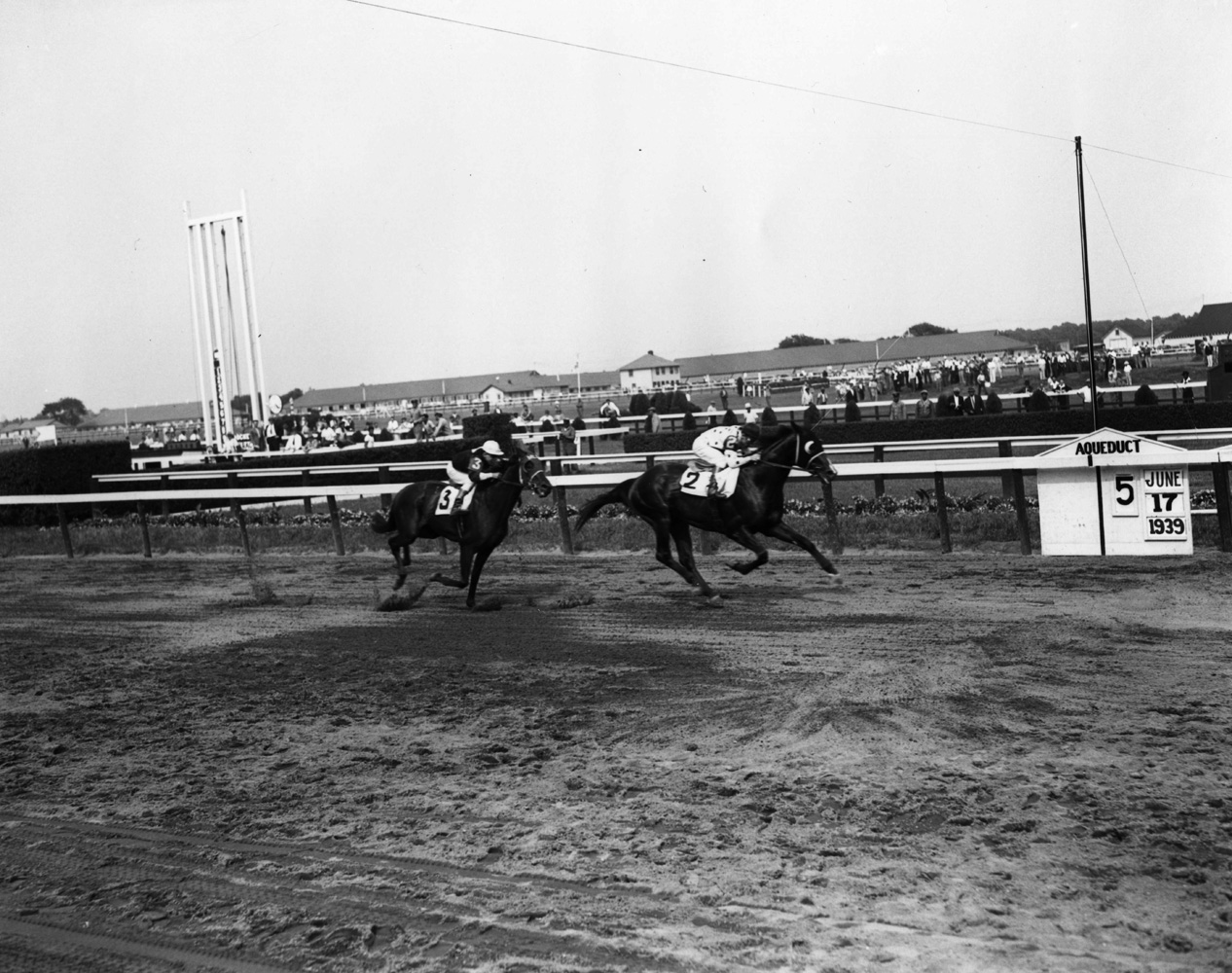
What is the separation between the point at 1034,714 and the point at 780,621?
3.07m

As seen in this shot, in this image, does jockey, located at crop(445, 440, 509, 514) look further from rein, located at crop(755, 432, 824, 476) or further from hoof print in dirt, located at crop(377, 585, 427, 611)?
rein, located at crop(755, 432, 824, 476)

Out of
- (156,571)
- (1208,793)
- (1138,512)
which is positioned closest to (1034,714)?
(1208,793)

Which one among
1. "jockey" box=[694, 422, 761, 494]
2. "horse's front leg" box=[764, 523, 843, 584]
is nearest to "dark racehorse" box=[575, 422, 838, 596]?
"horse's front leg" box=[764, 523, 843, 584]

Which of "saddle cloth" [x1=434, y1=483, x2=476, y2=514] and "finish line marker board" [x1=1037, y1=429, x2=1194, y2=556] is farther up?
"saddle cloth" [x1=434, y1=483, x2=476, y2=514]

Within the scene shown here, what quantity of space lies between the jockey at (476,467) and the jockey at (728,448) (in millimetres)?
1719

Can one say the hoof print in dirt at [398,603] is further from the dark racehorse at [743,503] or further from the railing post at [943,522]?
the railing post at [943,522]

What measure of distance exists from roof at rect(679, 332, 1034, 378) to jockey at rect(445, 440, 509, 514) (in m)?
72.0

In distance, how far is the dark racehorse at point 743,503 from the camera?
403 inches

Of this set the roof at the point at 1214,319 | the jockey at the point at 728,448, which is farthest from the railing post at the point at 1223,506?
the roof at the point at 1214,319

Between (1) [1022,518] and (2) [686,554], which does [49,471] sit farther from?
(1) [1022,518]

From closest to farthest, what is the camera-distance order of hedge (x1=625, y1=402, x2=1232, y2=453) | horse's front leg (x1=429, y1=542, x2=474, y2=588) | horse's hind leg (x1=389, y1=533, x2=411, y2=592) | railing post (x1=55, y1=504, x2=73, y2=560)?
horse's front leg (x1=429, y1=542, x2=474, y2=588), horse's hind leg (x1=389, y1=533, x2=411, y2=592), railing post (x1=55, y1=504, x2=73, y2=560), hedge (x1=625, y1=402, x2=1232, y2=453)

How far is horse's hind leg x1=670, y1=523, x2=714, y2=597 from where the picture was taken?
10.2 meters

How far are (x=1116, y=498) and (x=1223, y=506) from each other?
0.91 m

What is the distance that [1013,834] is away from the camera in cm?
452
